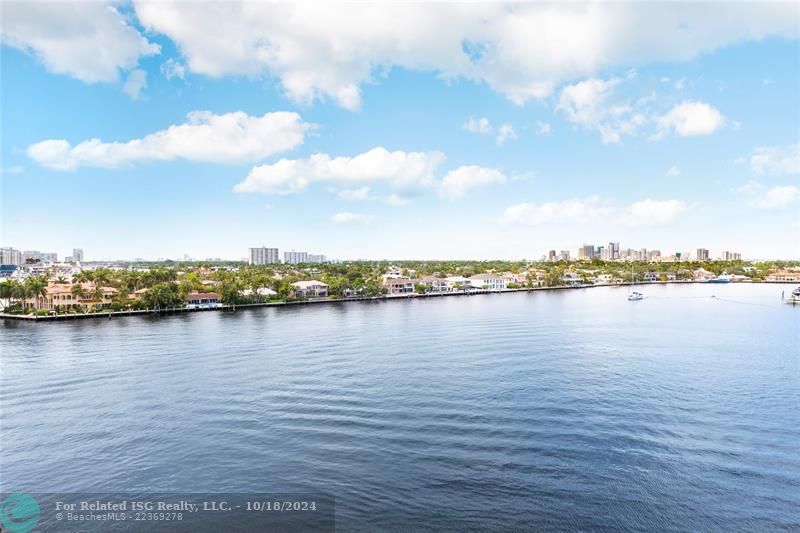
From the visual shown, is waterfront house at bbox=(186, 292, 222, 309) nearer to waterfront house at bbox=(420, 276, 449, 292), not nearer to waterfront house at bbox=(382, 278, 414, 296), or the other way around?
waterfront house at bbox=(382, 278, 414, 296)

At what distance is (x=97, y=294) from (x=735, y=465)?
5473 centimetres

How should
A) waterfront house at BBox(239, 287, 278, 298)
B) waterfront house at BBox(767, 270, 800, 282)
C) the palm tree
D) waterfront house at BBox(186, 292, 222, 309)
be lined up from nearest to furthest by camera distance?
1. the palm tree
2. waterfront house at BBox(186, 292, 222, 309)
3. waterfront house at BBox(239, 287, 278, 298)
4. waterfront house at BBox(767, 270, 800, 282)

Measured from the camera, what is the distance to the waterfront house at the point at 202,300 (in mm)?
52281

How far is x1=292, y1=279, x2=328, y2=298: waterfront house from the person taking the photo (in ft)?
201

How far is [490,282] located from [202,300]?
156 ft

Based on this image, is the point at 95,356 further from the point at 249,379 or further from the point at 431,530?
the point at 431,530

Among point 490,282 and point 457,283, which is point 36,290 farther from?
point 490,282

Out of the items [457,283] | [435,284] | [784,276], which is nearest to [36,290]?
[435,284]

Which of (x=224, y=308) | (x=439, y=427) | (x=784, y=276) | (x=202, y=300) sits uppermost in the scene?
(x=784, y=276)

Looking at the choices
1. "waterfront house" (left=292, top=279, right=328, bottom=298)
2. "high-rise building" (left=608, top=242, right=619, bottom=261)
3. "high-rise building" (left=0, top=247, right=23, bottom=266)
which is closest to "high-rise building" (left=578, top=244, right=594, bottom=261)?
"high-rise building" (left=608, top=242, right=619, bottom=261)

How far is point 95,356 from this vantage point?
25797 mm

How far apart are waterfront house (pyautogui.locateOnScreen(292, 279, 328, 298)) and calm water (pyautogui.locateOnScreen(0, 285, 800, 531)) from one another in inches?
1283

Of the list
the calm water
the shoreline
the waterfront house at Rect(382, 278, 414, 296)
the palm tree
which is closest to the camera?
the calm water

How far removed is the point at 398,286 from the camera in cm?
7150
